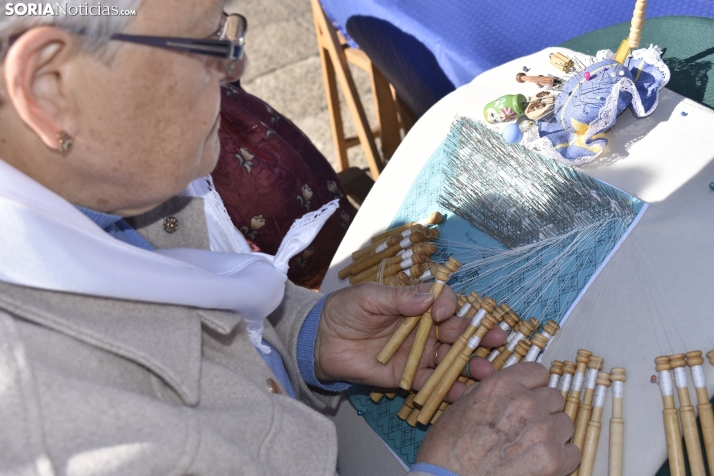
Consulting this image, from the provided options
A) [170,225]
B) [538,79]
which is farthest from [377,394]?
[538,79]

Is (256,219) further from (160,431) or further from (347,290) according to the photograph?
(160,431)

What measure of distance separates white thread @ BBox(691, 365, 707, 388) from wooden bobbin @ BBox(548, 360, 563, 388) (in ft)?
0.68

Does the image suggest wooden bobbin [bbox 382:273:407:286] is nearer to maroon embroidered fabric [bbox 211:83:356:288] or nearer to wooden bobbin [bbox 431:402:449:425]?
wooden bobbin [bbox 431:402:449:425]

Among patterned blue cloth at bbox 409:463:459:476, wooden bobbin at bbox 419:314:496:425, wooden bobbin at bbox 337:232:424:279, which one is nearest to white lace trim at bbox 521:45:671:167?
wooden bobbin at bbox 337:232:424:279

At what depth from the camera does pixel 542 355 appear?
3.91ft

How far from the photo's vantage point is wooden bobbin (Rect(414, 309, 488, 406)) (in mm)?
1193

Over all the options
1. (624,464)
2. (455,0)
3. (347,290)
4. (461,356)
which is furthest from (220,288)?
(455,0)

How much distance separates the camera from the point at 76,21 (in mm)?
769

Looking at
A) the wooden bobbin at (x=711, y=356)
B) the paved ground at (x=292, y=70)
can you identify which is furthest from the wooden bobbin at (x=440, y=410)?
the paved ground at (x=292, y=70)

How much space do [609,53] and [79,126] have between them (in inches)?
44.3

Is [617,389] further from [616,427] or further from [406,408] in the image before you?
[406,408]

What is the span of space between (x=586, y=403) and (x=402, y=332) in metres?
0.35

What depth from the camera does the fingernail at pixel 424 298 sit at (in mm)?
1207

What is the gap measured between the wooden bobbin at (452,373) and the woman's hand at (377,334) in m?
0.02
